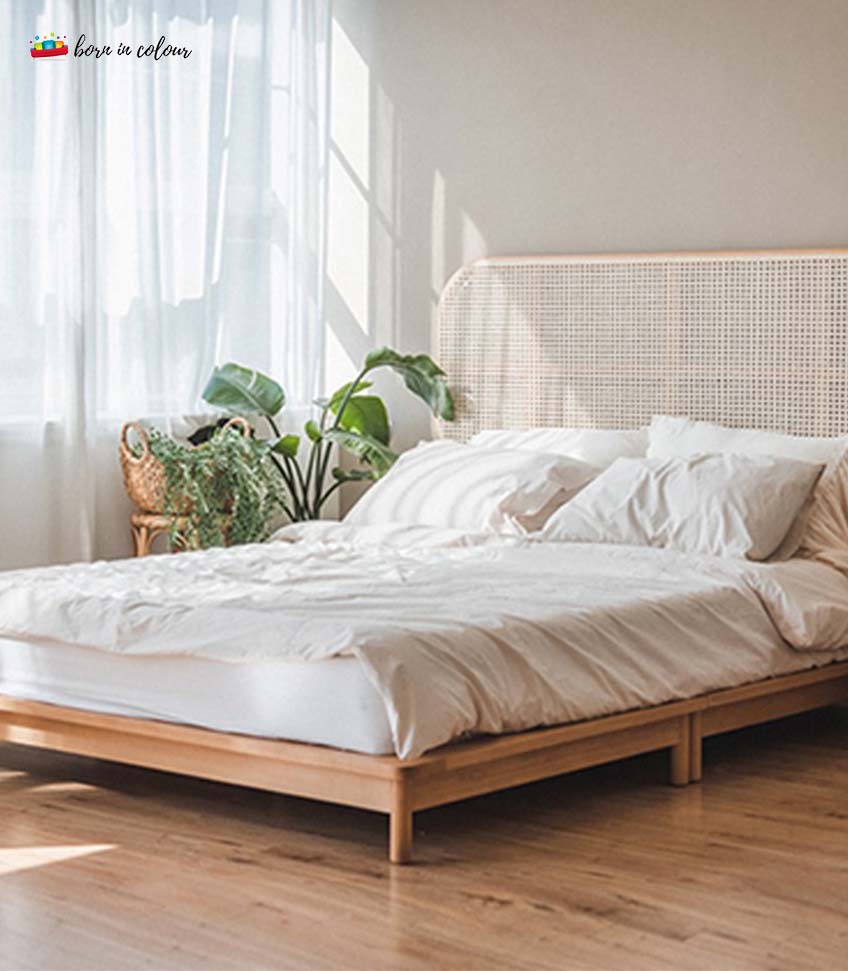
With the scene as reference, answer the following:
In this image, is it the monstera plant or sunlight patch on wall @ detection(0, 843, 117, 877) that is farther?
the monstera plant

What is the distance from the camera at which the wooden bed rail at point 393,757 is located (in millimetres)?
3527

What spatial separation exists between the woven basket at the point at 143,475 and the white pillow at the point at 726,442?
1.58 meters

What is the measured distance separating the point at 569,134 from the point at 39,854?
336cm

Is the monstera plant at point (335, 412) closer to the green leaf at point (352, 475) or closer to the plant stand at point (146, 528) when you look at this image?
the green leaf at point (352, 475)

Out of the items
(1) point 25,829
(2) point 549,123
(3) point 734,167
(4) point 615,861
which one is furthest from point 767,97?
(1) point 25,829

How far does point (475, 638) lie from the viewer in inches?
145

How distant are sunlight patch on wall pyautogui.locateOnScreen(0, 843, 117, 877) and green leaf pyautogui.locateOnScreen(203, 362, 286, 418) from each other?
102 inches

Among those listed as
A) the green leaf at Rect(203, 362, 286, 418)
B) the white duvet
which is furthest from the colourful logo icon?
the white duvet

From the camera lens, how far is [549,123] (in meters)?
6.00

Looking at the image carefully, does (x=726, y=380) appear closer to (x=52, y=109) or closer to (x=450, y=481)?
(x=450, y=481)

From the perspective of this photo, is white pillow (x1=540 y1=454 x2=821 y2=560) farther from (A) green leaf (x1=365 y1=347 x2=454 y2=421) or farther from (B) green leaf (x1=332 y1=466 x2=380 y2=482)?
(B) green leaf (x1=332 y1=466 x2=380 y2=482)

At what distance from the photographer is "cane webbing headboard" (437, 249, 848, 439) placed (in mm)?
5367

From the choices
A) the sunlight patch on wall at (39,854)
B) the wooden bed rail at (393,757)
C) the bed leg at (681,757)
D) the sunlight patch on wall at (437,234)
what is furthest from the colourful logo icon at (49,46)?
the bed leg at (681,757)

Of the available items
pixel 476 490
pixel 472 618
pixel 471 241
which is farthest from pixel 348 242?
pixel 472 618
